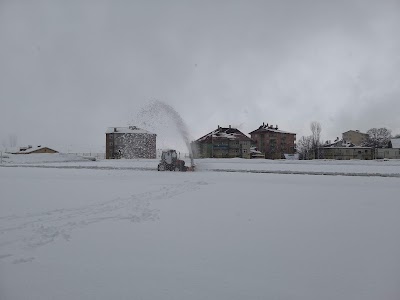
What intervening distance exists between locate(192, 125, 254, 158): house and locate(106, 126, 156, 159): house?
1862 cm

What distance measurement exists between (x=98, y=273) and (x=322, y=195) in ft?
38.3

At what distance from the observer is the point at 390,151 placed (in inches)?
3888

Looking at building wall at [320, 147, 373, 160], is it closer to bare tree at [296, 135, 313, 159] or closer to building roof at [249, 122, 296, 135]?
bare tree at [296, 135, 313, 159]

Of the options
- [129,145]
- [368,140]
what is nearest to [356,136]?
[368,140]

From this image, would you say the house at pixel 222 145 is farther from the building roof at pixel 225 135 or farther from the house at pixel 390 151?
the house at pixel 390 151

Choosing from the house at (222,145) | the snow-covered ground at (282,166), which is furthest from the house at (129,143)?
the snow-covered ground at (282,166)

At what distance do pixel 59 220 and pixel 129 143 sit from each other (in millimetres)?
95941

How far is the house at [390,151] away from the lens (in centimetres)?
9725

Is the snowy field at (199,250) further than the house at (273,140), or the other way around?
the house at (273,140)

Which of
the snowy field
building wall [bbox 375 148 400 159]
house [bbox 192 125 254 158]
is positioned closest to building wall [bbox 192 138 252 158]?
house [bbox 192 125 254 158]

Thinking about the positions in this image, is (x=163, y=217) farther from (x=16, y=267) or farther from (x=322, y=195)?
(x=322, y=195)

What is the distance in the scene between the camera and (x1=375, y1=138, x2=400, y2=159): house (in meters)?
97.2

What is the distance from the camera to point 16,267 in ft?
19.0

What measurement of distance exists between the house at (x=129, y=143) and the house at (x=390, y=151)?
70317 millimetres
